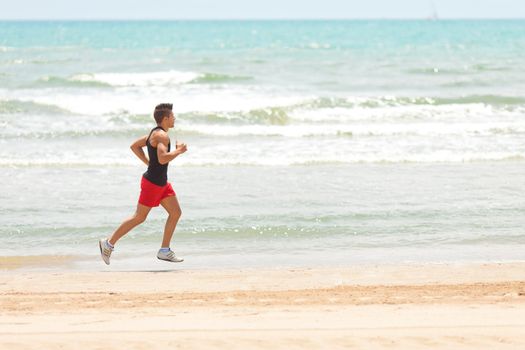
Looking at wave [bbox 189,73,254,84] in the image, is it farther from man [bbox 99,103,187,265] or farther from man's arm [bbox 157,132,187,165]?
man's arm [bbox 157,132,187,165]

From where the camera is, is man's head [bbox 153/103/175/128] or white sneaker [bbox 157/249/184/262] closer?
man's head [bbox 153/103/175/128]

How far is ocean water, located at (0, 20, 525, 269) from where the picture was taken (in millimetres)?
9336

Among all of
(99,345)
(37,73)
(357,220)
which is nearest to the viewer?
(99,345)

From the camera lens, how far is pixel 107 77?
32.3 metres

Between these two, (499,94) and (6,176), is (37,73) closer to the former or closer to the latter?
(499,94)

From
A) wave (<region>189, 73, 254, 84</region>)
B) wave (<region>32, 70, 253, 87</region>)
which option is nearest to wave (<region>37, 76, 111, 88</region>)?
wave (<region>32, 70, 253, 87</region>)

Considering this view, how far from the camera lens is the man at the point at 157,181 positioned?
809cm

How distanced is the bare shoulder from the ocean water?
1181mm

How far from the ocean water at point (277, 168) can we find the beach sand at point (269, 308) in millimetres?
665

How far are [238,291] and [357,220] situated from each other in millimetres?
3090

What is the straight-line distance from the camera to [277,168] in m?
14.0

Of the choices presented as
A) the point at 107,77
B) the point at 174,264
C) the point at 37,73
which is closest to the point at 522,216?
the point at 174,264

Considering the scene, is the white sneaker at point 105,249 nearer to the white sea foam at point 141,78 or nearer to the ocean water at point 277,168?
the ocean water at point 277,168

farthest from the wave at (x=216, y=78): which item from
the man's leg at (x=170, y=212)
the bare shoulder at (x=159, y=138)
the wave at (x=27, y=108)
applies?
the bare shoulder at (x=159, y=138)
